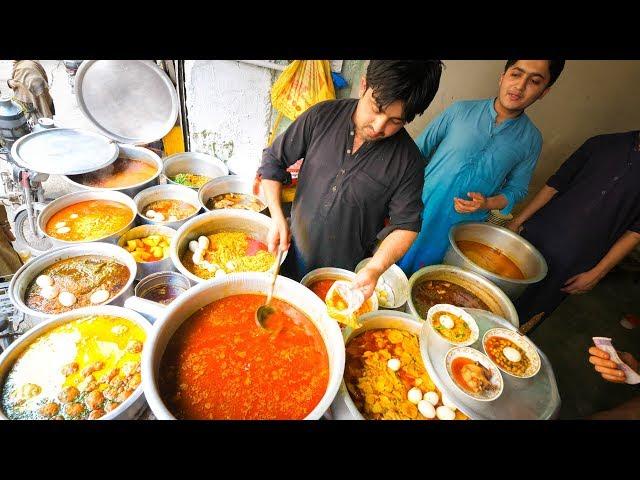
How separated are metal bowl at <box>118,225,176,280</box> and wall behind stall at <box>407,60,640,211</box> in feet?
13.3

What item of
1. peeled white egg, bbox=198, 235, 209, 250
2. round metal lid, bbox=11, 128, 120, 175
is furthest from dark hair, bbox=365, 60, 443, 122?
round metal lid, bbox=11, 128, 120, 175

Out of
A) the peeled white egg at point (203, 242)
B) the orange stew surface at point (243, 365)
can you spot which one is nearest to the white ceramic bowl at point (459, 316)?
the orange stew surface at point (243, 365)

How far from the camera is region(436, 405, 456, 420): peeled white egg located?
1643mm

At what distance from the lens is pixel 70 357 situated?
173 cm

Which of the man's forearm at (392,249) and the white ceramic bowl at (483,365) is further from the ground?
the man's forearm at (392,249)

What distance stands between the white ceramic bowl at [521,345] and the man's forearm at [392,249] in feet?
2.27

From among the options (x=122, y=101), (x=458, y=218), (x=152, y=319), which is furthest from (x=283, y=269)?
(x=122, y=101)

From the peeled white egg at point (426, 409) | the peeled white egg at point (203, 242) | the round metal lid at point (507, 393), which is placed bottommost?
the peeled white egg at point (426, 409)

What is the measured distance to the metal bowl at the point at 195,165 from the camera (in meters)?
4.18

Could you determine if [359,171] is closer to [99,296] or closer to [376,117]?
[376,117]

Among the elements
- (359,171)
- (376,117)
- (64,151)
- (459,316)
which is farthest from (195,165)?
(459,316)

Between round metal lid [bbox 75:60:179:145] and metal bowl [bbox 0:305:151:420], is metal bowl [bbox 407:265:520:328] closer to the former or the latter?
metal bowl [bbox 0:305:151:420]

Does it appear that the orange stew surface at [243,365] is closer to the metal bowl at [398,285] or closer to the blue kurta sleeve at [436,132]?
the metal bowl at [398,285]

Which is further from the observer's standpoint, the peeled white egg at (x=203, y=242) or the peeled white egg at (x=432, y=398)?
the peeled white egg at (x=203, y=242)
